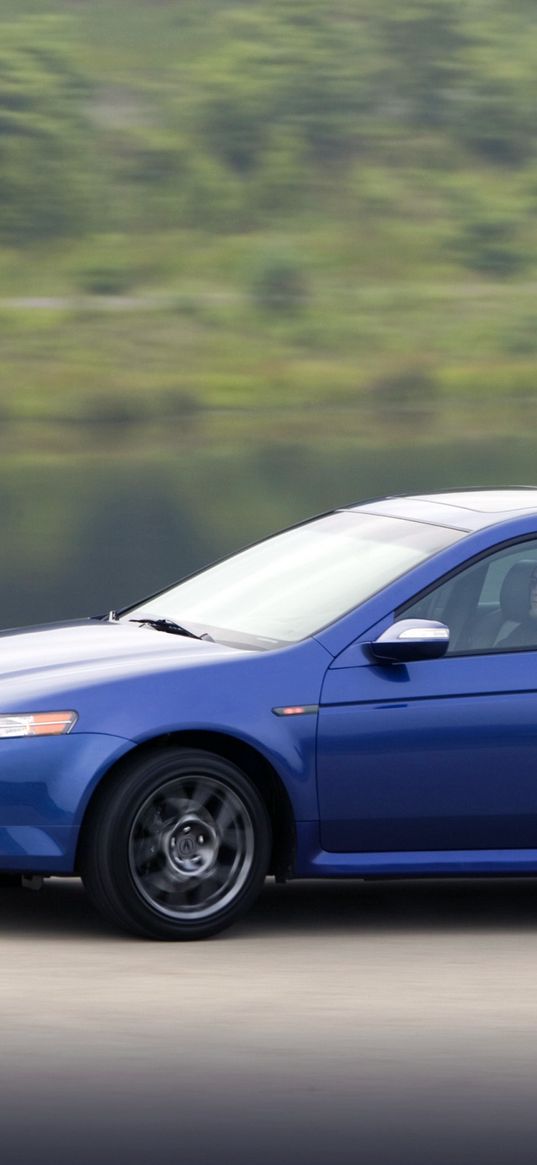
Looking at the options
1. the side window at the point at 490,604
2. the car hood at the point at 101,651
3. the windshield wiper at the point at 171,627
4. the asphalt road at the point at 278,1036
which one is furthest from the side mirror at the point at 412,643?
the asphalt road at the point at 278,1036

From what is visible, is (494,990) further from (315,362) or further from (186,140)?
(186,140)

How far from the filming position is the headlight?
6.07 meters

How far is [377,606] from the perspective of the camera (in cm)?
639

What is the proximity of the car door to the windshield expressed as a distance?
0.72 ft

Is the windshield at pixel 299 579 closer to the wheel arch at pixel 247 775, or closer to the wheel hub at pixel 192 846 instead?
the wheel arch at pixel 247 775

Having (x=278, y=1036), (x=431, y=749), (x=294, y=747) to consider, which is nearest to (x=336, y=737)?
(x=294, y=747)

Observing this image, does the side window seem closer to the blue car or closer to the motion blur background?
the blue car

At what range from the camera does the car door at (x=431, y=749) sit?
621 cm

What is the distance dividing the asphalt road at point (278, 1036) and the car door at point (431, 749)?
0.34 metres

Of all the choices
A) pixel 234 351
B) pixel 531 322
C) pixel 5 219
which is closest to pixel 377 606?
pixel 234 351

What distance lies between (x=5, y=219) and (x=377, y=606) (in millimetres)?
92548

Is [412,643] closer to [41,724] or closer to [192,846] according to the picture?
[192,846]

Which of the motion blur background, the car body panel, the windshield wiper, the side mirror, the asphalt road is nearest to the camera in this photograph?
the asphalt road

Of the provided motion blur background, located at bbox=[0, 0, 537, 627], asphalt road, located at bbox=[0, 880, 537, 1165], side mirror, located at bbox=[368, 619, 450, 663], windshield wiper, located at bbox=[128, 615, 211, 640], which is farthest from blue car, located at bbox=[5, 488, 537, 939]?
motion blur background, located at bbox=[0, 0, 537, 627]
